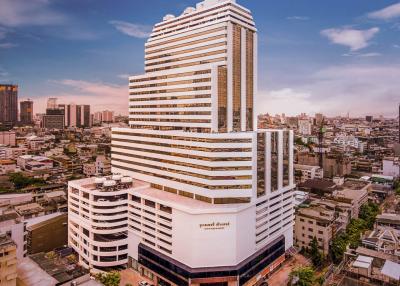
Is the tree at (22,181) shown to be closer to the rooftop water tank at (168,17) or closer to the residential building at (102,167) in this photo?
the residential building at (102,167)

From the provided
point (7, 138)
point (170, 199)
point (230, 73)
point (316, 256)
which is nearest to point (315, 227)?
point (316, 256)

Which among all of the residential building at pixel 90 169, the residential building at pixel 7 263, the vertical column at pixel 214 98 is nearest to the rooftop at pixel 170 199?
the vertical column at pixel 214 98

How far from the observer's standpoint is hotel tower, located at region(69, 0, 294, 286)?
48125mm

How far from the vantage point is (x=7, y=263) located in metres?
30.9

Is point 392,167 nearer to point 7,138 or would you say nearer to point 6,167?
point 6,167

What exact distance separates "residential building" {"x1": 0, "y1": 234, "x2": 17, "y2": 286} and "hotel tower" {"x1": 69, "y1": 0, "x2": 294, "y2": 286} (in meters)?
A: 23.6

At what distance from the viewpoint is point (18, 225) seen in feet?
162

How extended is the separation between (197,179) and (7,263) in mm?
29623

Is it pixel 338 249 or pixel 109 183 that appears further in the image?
pixel 338 249

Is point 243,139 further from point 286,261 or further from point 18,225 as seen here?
point 18,225

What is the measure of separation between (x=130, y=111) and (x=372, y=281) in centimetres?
5789

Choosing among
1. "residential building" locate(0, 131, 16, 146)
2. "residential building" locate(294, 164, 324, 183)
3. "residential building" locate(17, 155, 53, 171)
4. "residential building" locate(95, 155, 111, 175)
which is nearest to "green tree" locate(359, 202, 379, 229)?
"residential building" locate(294, 164, 324, 183)

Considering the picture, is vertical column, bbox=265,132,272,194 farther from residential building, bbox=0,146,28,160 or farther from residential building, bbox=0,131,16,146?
residential building, bbox=0,131,16,146

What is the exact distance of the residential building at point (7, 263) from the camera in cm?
3061
